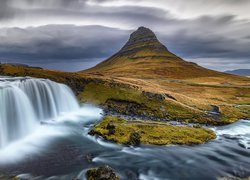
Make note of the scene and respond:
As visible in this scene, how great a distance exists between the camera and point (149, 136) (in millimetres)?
42500

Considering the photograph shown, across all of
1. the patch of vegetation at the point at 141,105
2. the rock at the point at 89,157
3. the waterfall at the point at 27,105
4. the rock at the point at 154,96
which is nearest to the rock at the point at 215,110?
the patch of vegetation at the point at 141,105

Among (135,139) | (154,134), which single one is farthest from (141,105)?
(135,139)

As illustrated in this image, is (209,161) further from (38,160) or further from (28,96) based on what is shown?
(28,96)

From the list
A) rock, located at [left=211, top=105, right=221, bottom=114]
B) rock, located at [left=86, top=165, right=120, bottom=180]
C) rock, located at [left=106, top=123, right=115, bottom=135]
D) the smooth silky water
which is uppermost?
rock, located at [left=86, top=165, right=120, bottom=180]

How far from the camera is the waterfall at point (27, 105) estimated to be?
39703 mm

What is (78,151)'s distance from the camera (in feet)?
115

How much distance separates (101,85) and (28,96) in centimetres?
2856

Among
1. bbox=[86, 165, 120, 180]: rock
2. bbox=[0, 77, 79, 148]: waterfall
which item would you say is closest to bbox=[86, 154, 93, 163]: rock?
bbox=[86, 165, 120, 180]: rock

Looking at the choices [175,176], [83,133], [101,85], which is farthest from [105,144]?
[101,85]

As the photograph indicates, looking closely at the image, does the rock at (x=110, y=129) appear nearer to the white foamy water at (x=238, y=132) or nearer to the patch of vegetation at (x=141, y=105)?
the patch of vegetation at (x=141, y=105)

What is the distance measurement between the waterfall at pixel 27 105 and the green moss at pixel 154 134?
11.4m

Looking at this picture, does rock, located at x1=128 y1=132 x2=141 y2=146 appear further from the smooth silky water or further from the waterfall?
the waterfall

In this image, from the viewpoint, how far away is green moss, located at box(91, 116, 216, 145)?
134 ft

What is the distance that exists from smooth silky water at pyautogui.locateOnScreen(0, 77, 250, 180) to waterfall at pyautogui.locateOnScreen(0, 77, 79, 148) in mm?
158
